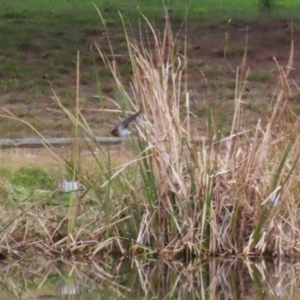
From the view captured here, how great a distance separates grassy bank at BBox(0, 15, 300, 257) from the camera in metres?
6.75

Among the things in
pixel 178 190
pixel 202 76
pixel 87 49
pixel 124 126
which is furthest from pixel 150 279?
pixel 87 49

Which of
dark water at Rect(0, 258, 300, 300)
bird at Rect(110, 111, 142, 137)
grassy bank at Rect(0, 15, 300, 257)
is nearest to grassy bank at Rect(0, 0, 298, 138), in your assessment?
grassy bank at Rect(0, 15, 300, 257)

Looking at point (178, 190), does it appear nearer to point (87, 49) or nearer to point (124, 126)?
point (124, 126)

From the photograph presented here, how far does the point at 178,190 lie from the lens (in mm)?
6852

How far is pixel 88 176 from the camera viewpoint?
23.8 feet

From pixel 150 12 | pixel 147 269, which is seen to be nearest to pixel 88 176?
pixel 147 269

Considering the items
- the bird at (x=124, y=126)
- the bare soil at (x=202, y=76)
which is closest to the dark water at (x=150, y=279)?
the bird at (x=124, y=126)

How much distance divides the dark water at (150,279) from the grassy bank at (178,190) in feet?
0.47

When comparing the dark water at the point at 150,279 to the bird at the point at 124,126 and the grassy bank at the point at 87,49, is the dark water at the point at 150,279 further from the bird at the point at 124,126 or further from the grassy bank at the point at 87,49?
the grassy bank at the point at 87,49

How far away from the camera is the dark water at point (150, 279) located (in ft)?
20.1

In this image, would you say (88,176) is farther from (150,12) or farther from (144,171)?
(150,12)

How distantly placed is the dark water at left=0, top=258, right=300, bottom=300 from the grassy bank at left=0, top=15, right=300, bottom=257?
14 cm

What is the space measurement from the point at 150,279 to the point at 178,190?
67 centimetres

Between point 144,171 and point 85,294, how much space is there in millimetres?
1024
